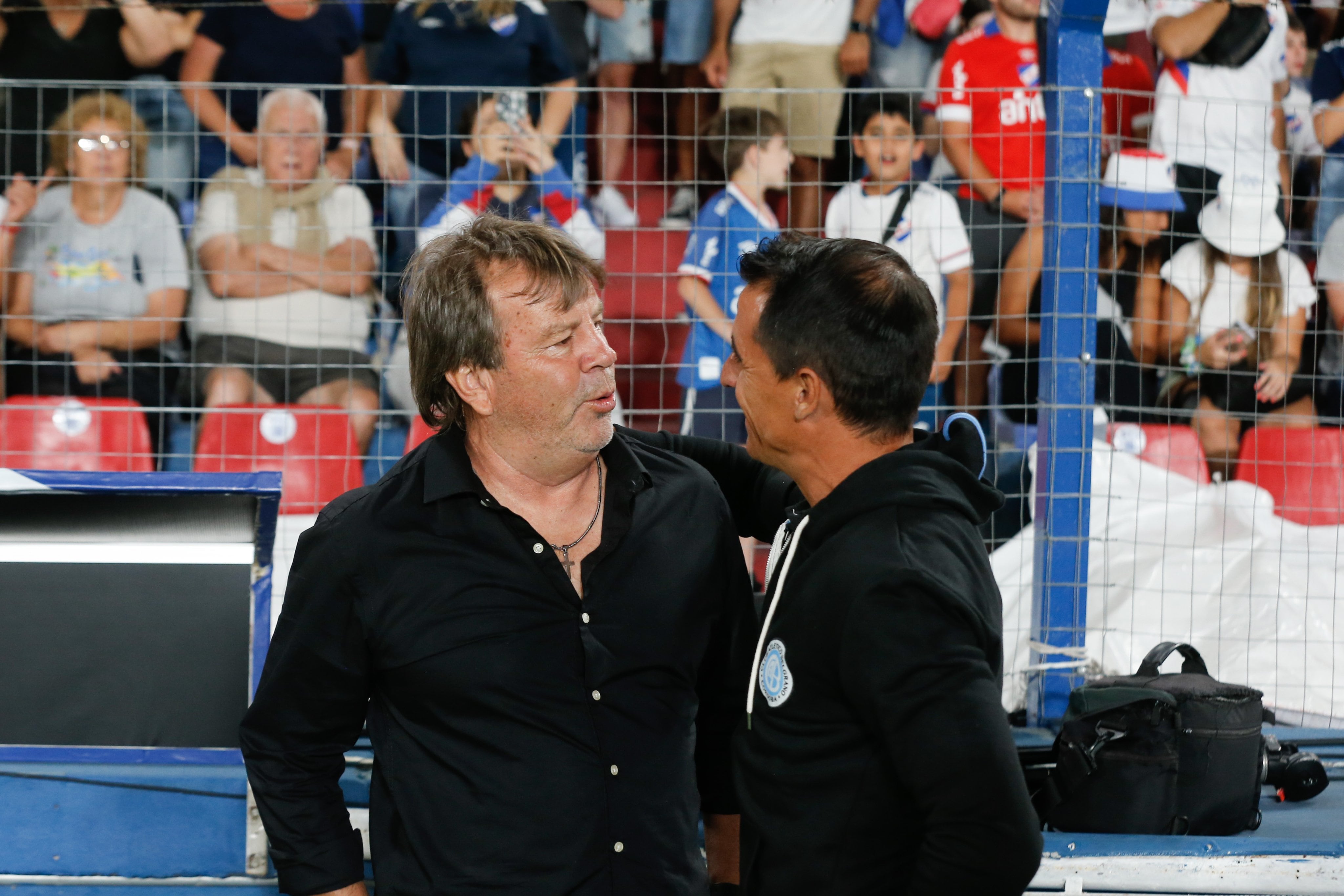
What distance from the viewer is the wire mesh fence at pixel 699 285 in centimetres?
361

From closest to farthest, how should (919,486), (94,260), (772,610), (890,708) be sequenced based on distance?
(890,708) → (919,486) → (772,610) → (94,260)

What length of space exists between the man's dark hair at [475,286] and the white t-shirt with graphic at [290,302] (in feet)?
7.18

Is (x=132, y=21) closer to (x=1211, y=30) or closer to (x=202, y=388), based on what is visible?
(x=202, y=388)

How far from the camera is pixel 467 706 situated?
5.08 feet

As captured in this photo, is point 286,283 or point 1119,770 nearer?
point 1119,770

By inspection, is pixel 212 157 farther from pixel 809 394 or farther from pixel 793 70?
pixel 809 394

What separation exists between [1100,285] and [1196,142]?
704 millimetres

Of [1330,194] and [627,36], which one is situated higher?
[627,36]

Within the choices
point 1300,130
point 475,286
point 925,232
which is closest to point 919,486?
point 475,286

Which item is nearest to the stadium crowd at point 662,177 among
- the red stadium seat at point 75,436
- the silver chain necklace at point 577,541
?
the red stadium seat at point 75,436

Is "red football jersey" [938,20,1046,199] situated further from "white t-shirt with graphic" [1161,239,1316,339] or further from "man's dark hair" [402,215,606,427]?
"man's dark hair" [402,215,606,427]

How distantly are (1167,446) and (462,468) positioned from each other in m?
3.27

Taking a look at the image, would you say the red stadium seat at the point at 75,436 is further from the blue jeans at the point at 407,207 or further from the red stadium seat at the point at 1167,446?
the red stadium seat at the point at 1167,446

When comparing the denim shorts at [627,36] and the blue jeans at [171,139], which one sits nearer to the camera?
the blue jeans at [171,139]
